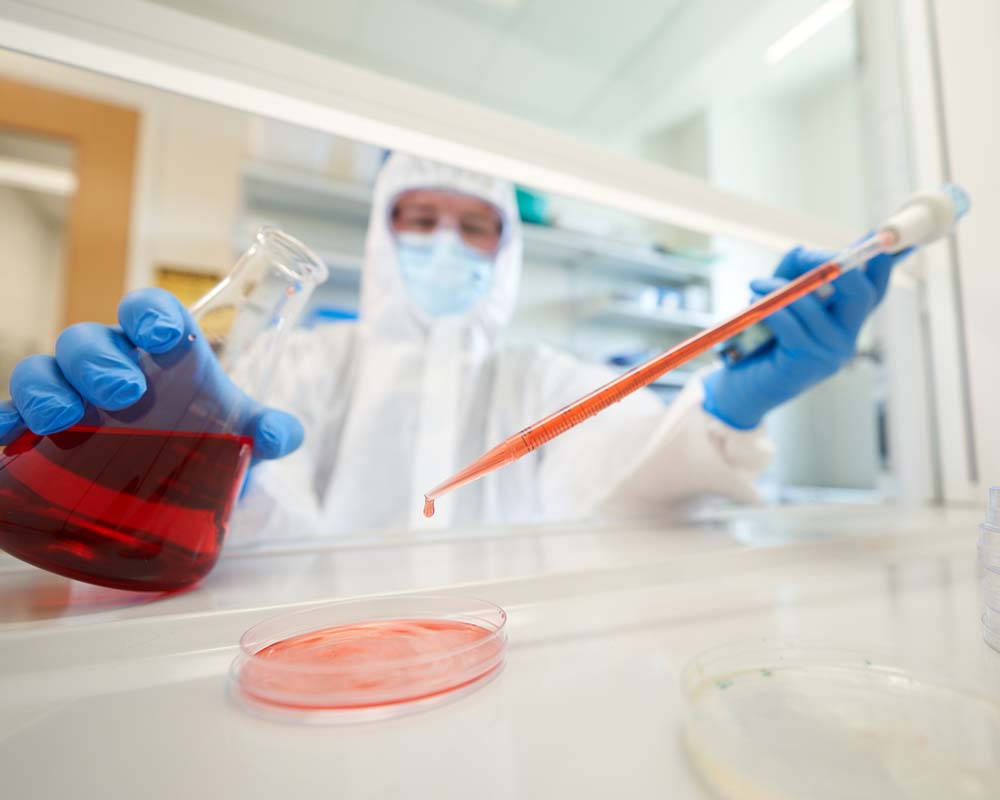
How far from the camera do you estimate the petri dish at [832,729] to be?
7.4 inches

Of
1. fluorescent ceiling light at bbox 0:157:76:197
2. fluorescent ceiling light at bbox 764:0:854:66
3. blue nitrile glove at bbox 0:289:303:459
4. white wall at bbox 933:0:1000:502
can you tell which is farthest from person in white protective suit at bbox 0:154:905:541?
fluorescent ceiling light at bbox 0:157:76:197

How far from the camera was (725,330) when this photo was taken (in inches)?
19.1

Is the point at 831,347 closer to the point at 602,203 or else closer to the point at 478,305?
the point at 602,203

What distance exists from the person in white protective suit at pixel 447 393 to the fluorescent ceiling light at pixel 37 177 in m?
1.49

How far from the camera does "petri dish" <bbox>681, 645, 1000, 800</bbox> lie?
187mm

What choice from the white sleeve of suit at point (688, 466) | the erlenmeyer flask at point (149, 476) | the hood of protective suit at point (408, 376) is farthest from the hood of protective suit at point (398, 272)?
the erlenmeyer flask at point (149, 476)

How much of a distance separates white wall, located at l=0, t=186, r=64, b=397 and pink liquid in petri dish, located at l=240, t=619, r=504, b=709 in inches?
94.3

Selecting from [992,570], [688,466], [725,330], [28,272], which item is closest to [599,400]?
[725,330]

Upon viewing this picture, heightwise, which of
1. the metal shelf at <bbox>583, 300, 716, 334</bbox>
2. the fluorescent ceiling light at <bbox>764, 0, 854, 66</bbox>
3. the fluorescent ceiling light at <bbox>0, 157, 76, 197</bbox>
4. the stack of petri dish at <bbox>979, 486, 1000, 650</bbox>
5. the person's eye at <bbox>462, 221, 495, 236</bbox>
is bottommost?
the stack of petri dish at <bbox>979, 486, 1000, 650</bbox>

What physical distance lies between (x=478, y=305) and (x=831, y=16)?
5.06 ft

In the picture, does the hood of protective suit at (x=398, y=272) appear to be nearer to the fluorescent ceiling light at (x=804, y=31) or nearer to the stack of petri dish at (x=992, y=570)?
the fluorescent ceiling light at (x=804, y=31)

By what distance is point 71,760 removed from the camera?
22cm

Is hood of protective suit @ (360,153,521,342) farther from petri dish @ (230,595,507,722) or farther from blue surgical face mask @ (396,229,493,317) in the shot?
petri dish @ (230,595,507,722)

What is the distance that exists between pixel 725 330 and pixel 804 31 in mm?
2761
